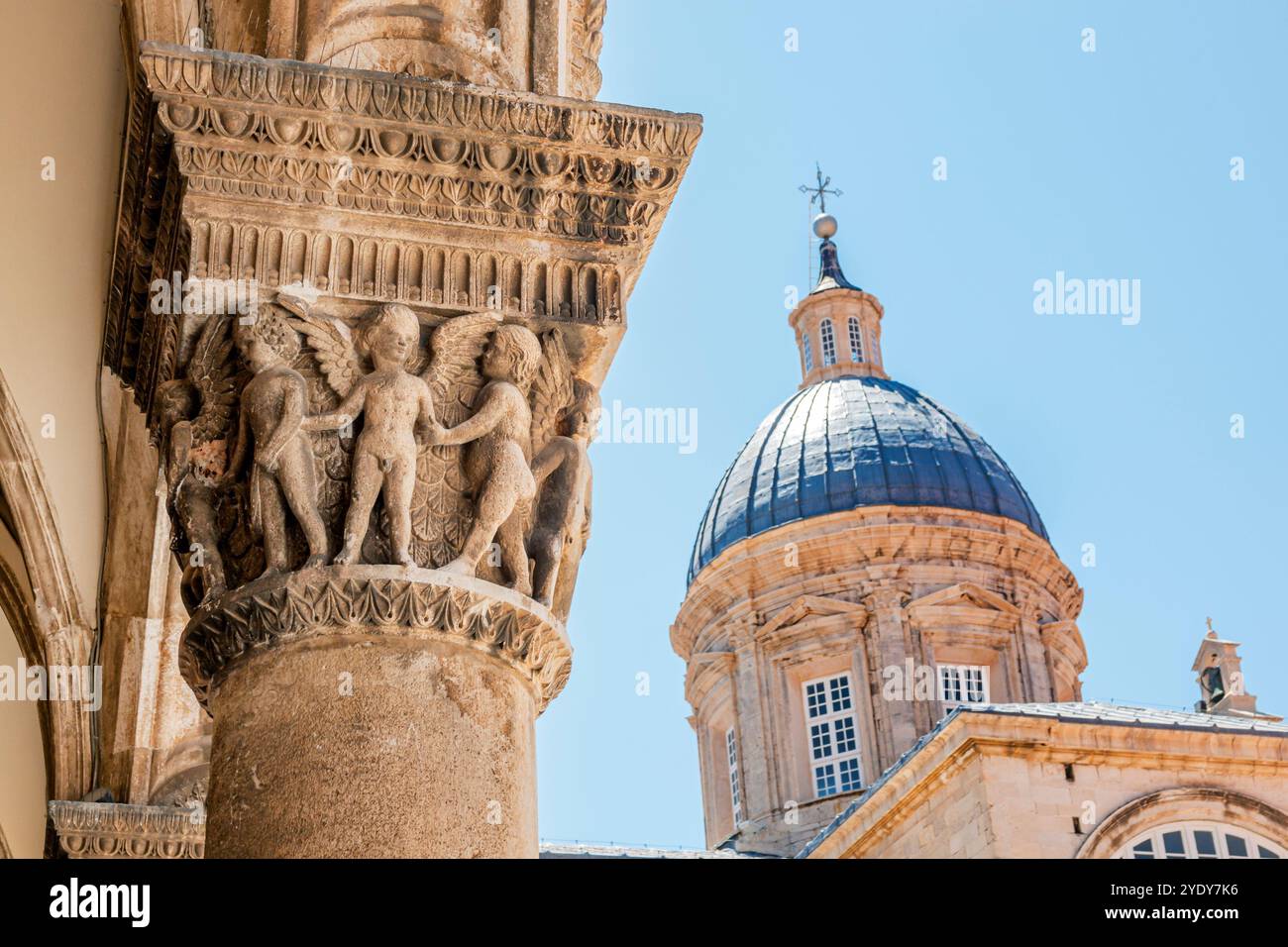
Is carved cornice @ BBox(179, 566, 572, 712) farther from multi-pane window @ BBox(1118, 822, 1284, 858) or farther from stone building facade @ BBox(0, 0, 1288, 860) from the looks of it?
multi-pane window @ BBox(1118, 822, 1284, 858)

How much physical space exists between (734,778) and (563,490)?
27602mm

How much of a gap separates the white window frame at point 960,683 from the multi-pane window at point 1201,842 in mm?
9354

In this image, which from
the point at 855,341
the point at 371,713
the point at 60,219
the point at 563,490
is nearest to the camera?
the point at 371,713

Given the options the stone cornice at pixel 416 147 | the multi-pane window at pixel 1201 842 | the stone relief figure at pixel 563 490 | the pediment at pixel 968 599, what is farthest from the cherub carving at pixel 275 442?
the pediment at pixel 968 599

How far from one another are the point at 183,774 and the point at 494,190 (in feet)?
13.8

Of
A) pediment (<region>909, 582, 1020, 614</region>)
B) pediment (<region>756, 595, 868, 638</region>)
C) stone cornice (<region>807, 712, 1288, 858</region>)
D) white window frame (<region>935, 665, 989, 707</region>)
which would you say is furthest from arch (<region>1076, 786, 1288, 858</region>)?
pediment (<region>756, 595, 868, 638</region>)

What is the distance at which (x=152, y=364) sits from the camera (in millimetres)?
4957

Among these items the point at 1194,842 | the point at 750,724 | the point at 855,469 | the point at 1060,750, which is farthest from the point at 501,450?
the point at 855,469

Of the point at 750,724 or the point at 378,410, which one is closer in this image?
the point at 378,410

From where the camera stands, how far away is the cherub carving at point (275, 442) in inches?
167

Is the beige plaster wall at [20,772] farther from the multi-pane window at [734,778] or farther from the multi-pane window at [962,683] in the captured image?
the multi-pane window at [962,683]

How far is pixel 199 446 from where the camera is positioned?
14.6 feet

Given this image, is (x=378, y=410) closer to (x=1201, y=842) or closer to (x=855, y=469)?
(x=1201, y=842)
